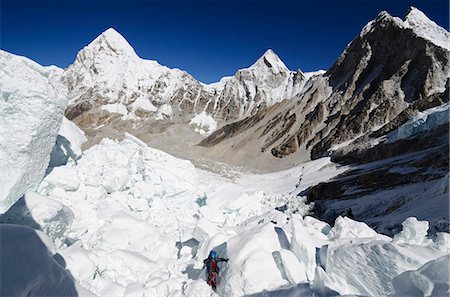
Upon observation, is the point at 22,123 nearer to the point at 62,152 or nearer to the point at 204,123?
the point at 62,152

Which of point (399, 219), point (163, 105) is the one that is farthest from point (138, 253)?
point (163, 105)

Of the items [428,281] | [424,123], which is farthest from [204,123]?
[428,281]

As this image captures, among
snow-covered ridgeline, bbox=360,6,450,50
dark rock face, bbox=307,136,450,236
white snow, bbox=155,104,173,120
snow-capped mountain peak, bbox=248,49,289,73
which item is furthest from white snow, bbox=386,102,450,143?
snow-capped mountain peak, bbox=248,49,289,73

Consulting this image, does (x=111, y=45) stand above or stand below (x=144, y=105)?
above

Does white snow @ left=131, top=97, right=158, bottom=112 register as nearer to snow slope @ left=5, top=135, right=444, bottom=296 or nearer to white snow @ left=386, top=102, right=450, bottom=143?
white snow @ left=386, top=102, right=450, bottom=143

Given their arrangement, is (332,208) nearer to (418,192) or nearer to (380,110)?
(418,192)

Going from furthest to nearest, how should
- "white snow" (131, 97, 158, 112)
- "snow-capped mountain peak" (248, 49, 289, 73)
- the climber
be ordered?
1. "snow-capped mountain peak" (248, 49, 289, 73)
2. "white snow" (131, 97, 158, 112)
3. the climber
